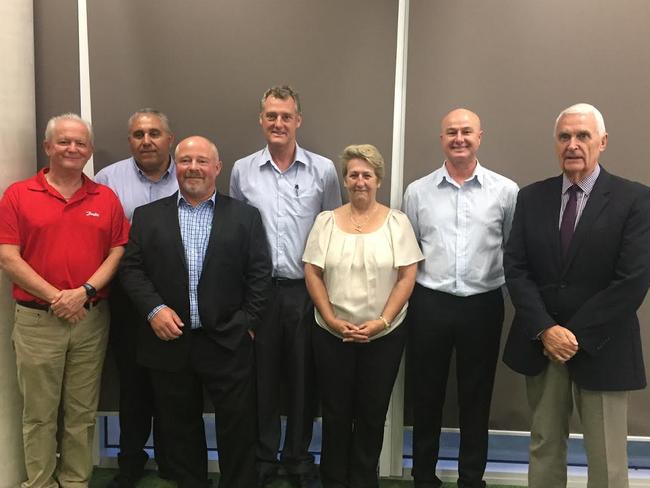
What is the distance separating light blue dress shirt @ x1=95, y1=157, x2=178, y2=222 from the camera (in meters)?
2.75

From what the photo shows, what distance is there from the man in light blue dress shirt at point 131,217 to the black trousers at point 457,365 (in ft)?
4.85

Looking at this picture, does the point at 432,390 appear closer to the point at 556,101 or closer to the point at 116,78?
the point at 556,101

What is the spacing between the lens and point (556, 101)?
9.44ft

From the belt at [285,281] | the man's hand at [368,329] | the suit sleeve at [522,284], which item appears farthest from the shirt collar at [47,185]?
the suit sleeve at [522,284]

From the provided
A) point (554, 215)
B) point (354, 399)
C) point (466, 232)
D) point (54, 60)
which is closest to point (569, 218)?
point (554, 215)

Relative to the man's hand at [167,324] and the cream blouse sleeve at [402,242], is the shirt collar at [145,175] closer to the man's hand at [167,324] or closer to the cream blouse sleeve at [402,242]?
the man's hand at [167,324]

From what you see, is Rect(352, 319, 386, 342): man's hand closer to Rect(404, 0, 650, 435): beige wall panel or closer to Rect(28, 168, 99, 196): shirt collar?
Rect(404, 0, 650, 435): beige wall panel

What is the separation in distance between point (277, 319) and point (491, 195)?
4.24 ft

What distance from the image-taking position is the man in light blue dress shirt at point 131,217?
107 inches

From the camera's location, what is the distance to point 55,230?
2.39 m

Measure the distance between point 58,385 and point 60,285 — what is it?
1.72 feet

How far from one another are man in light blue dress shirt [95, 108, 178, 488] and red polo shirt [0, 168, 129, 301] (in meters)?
0.30

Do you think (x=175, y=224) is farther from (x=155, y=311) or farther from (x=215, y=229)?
(x=155, y=311)

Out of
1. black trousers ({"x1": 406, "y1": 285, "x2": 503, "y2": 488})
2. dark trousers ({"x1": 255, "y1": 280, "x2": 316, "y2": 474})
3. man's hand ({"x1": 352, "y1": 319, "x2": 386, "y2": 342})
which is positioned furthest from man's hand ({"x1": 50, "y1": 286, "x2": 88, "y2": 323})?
black trousers ({"x1": 406, "y1": 285, "x2": 503, "y2": 488})
